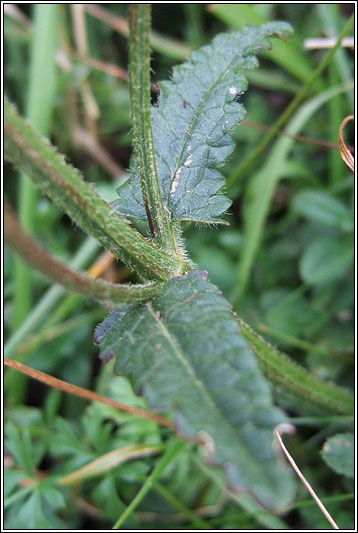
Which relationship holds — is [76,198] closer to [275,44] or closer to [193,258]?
[193,258]

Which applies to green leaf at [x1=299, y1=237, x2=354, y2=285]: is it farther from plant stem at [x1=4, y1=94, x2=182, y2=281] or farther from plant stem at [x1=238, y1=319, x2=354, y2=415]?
plant stem at [x1=4, y1=94, x2=182, y2=281]

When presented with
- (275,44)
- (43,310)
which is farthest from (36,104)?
(275,44)

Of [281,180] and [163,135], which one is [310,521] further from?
[281,180]

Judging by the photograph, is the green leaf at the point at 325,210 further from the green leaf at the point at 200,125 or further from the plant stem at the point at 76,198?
the plant stem at the point at 76,198

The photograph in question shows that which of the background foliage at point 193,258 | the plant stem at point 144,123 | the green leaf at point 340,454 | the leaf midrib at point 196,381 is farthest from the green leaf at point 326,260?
the leaf midrib at point 196,381

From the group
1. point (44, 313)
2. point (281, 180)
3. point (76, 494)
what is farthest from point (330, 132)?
point (76, 494)

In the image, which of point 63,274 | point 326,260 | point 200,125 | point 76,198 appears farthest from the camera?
point 326,260

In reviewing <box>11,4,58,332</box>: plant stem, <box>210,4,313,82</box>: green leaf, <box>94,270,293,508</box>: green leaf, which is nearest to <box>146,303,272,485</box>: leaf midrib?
<box>94,270,293,508</box>: green leaf
